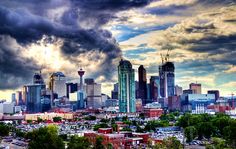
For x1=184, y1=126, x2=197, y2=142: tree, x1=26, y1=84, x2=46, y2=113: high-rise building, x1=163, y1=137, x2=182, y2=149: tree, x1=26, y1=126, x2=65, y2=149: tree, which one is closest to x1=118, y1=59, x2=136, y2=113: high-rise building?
x1=26, y1=84, x2=46, y2=113: high-rise building

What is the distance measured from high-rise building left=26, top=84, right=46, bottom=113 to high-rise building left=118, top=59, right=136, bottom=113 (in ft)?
121

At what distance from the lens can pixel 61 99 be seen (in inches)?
6142

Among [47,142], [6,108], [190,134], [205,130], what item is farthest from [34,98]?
[47,142]

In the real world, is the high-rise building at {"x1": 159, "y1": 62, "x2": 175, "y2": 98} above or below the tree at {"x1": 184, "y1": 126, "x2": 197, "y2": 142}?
above

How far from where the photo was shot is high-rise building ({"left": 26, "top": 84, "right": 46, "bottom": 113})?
14238 centimetres

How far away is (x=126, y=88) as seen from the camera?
378 feet

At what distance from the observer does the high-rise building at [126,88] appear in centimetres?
11400

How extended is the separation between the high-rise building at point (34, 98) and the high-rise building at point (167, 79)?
44.3 meters

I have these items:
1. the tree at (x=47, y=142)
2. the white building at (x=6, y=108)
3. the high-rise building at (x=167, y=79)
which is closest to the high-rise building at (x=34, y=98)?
the white building at (x=6, y=108)

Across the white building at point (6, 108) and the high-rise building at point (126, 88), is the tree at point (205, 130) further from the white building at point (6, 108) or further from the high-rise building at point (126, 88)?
the white building at point (6, 108)

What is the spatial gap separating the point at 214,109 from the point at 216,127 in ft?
213

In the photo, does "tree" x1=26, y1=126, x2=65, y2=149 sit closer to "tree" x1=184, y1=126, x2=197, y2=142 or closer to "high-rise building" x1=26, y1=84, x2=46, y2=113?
"tree" x1=184, y1=126, x2=197, y2=142

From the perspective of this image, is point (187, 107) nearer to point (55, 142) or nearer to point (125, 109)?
point (125, 109)

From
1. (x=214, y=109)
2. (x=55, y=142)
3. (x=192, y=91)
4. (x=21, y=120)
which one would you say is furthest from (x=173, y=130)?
(x=192, y=91)
